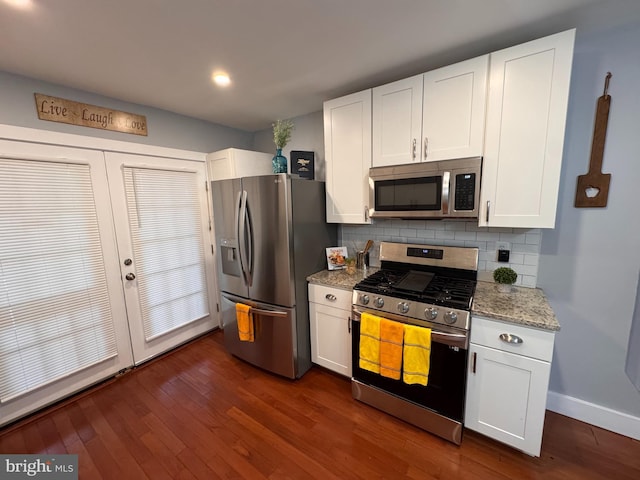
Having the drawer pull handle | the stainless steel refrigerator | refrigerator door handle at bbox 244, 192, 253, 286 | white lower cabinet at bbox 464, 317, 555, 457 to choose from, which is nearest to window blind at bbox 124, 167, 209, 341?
the stainless steel refrigerator

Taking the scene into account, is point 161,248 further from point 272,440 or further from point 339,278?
point 272,440

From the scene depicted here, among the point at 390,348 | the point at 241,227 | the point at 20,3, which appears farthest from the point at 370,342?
the point at 20,3

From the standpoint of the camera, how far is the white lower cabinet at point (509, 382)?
1.36 m

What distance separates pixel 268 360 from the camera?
2299 mm

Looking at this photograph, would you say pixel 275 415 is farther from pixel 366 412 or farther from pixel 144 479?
pixel 144 479

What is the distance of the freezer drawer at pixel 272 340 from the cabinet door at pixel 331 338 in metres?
0.20

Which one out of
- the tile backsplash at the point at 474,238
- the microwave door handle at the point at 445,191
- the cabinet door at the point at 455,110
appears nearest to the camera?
the cabinet door at the point at 455,110

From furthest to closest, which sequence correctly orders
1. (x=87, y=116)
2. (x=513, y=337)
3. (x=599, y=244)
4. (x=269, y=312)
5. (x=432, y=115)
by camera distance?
(x=269, y=312) < (x=87, y=116) < (x=432, y=115) < (x=599, y=244) < (x=513, y=337)

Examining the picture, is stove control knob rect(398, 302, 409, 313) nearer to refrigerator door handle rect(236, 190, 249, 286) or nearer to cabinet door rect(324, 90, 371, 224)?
cabinet door rect(324, 90, 371, 224)

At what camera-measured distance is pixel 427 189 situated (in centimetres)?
181

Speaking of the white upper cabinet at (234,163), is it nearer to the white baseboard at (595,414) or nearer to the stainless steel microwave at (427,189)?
the stainless steel microwave at (427,189)

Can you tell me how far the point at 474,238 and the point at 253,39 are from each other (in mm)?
2058

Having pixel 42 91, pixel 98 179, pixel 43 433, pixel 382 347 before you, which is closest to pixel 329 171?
pixel 382 347

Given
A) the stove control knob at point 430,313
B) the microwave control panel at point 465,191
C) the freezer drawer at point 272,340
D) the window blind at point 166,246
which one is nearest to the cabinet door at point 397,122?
the microwave control panel at point 465,191
